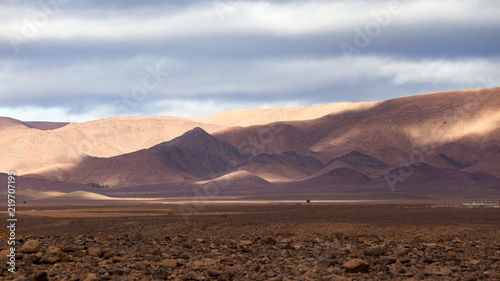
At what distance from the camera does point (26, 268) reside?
18328 mm

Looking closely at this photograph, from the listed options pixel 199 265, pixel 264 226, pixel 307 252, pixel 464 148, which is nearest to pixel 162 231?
pixel 264 226

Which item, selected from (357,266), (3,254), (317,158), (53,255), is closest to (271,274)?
(357,266)

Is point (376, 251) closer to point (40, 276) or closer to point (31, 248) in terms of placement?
point (40, 276)

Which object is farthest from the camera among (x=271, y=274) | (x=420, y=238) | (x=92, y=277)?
(x=420, y=238)

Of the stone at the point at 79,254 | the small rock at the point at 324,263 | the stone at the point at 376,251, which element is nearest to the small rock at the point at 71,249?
the stone at the point at 79,254

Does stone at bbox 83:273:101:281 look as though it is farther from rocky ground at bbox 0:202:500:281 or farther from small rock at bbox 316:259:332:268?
small rock at bbox 316:259:332:268

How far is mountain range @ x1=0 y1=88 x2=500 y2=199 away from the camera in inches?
5113

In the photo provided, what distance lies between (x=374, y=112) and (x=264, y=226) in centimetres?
15798

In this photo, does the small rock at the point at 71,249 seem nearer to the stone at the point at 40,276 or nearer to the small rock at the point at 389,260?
the stone at the point at 40,276

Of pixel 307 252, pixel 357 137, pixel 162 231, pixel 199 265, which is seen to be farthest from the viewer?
pixel 357 137

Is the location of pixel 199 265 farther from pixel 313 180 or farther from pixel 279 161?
pixel 279 161

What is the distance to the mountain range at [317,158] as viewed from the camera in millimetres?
129875

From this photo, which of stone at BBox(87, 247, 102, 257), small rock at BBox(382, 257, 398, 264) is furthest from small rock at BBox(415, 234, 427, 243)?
stone at BBox(87, 247, 102, 257)

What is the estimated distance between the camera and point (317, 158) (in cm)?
16938
